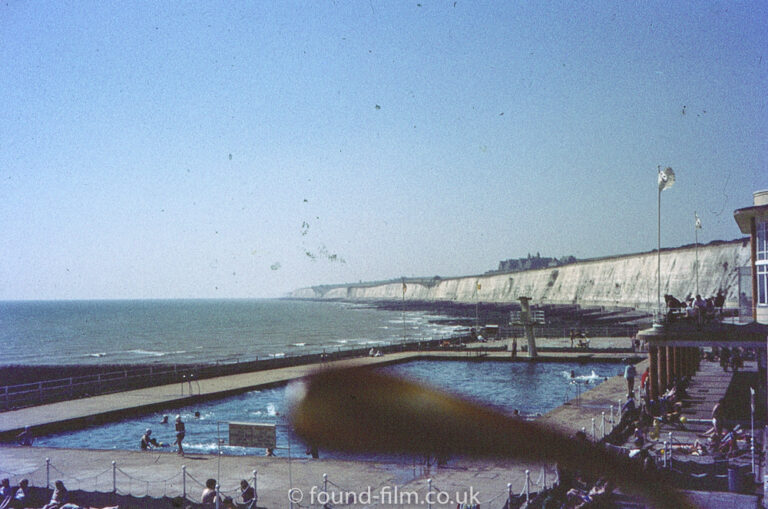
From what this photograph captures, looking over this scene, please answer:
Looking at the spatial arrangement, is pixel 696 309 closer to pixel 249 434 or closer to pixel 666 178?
pixel 666 178

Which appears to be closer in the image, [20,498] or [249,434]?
[249,434]

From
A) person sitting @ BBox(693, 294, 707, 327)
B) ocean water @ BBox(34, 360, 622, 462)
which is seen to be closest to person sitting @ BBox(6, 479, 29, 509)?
ocean water @ BBox(34, 360, 622, 462)

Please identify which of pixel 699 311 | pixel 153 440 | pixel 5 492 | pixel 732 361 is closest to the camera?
pixel 5 492

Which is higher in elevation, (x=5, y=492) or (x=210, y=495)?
(x=210, y=495)

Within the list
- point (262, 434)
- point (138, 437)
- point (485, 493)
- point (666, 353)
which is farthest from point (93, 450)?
point (666, 353)

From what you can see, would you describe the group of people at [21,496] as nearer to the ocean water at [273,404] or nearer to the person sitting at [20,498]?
the person sitting at [20,498]

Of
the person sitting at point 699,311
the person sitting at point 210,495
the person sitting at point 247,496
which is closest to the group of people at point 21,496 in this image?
the person sitting at point 210,495

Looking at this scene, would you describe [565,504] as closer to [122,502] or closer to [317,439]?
[122,502]

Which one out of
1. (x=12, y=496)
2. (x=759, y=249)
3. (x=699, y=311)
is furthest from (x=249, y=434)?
(x=759, y=249)
